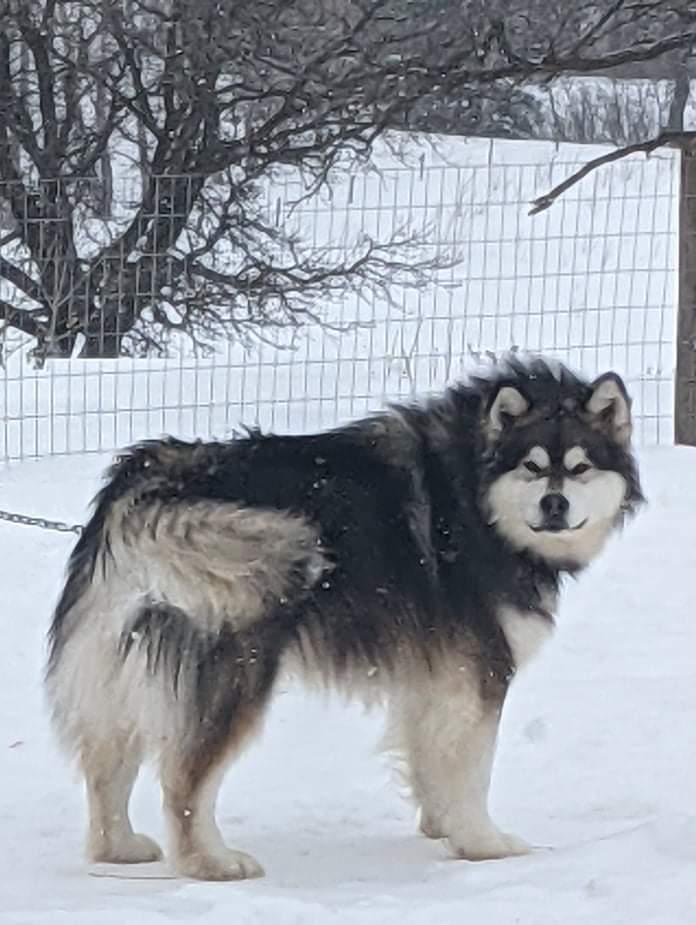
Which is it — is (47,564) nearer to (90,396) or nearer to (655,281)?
(90,396)

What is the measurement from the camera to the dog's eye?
411 centimetres

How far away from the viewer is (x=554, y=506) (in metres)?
4.08

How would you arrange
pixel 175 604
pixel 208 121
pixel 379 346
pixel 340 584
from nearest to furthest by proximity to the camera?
1. pixel 175 604
2. pixel 340 584
3. pixel 379 346
4. pixel 208 121

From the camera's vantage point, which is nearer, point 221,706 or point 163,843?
point 221,706

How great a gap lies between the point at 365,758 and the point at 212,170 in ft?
20.5

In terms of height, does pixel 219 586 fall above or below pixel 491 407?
below

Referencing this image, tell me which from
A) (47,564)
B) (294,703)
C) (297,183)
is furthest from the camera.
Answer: (297,183)

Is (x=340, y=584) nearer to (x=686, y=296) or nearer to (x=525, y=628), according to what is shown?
(x=525, y=628)

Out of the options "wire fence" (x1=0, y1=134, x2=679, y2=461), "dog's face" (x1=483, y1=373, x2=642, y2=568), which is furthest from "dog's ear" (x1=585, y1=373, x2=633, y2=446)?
"wire fence" (x1=0, y1=134, x2=679, y2=461)

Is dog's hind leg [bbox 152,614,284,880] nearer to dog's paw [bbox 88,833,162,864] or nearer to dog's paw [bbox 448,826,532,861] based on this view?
dog's paw [bbox 88,833,162,864]

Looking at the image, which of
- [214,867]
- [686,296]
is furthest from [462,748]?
[686,296]

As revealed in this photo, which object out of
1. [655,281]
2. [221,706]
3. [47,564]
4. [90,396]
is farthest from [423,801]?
[655,281]

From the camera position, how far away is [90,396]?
8.34m

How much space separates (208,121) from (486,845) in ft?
24.1
